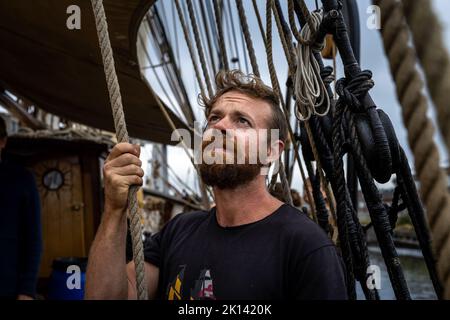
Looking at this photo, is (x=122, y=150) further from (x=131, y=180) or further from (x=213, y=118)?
(x=213, y=118)

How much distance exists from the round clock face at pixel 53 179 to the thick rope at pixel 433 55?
12.8 ft

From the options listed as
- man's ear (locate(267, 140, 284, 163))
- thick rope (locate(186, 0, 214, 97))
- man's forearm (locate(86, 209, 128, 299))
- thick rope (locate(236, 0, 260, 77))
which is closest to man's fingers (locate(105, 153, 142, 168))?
man's forearm (locate(86, 209, 128, 299))

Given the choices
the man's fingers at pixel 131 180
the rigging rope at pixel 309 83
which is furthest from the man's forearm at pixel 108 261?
the rigging rope at pixel 309 83

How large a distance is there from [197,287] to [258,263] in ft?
0.59

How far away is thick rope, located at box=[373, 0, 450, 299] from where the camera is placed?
0.50 meters

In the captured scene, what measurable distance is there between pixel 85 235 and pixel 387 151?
3.36 meters

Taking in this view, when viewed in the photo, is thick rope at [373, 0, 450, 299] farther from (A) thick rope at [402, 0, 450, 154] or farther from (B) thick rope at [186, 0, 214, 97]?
(B) thick rope at [186, 0, 214, 97]

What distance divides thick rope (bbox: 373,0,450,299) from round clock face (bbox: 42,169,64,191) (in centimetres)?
384

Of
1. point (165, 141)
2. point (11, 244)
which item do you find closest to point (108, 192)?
point (11, 244)

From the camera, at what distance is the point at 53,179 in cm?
395

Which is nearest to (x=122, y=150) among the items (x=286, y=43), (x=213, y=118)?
(x=213, y=118)

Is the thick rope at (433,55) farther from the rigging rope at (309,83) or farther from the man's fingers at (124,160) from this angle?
the rigging rope at (309,83)
